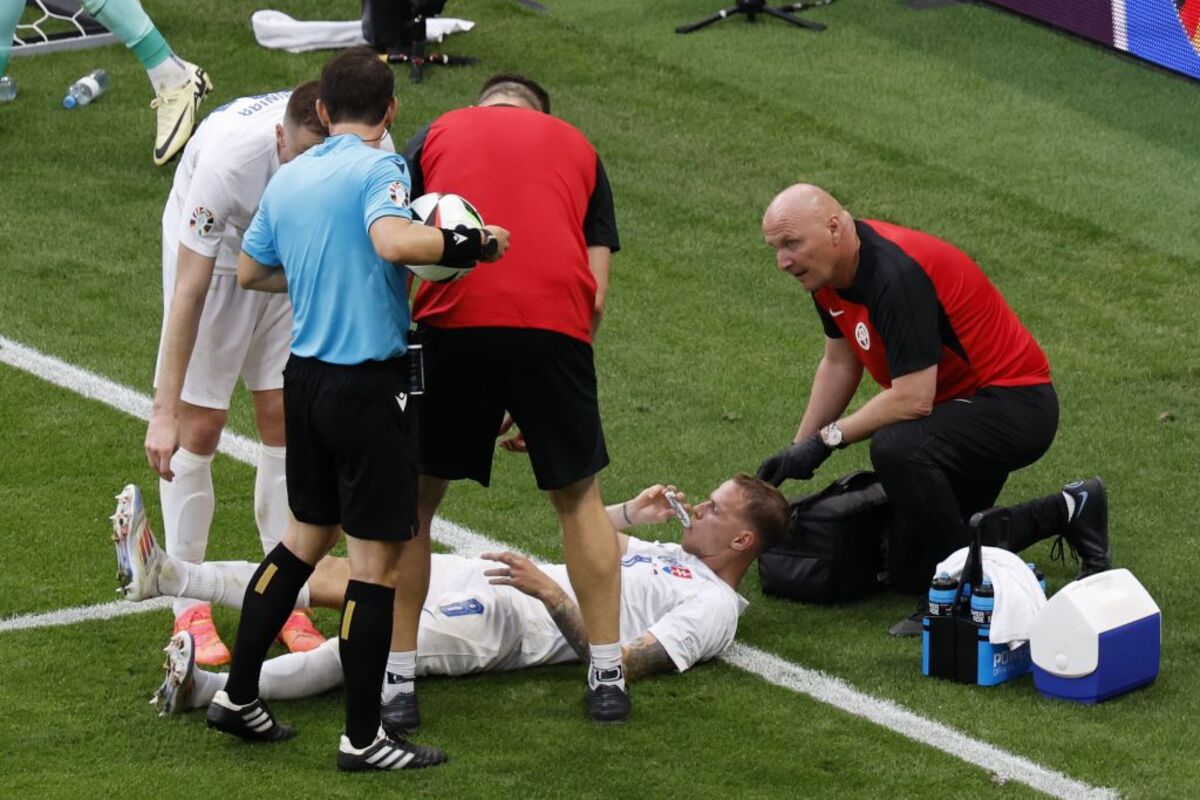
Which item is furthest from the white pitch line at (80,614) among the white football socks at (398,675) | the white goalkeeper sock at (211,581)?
the white football socks at (398,675)

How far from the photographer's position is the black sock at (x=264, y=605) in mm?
5258

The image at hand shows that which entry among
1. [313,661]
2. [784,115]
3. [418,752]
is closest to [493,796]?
[418,752]

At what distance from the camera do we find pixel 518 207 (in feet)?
18.1

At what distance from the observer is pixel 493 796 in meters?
5.18

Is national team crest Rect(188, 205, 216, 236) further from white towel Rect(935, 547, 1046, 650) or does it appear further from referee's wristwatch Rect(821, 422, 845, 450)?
white towel Rect(935, 547, 1046, 650)

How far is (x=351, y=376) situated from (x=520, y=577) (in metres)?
0.94

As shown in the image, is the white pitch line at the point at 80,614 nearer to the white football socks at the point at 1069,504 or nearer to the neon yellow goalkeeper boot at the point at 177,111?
the white football socks at the point at 1069,504

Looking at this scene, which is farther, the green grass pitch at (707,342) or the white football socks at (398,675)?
the white football socks at (398,675)

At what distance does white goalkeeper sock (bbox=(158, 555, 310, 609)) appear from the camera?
A: 18.6ft

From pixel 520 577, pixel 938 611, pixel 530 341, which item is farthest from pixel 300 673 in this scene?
→ pixel 938 611

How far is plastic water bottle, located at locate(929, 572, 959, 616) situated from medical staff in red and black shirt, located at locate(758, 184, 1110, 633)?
0.43m

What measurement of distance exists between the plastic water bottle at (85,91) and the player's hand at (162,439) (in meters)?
7.03

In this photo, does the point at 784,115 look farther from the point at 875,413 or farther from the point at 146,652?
the point at 146,652

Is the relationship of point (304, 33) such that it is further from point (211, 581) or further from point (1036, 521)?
point (211, 581)
